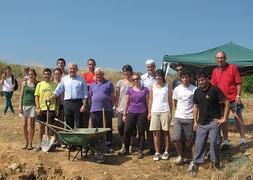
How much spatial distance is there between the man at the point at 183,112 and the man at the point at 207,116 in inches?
9.4

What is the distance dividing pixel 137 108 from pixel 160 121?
1.92 feet

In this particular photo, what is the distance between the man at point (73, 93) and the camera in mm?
9555

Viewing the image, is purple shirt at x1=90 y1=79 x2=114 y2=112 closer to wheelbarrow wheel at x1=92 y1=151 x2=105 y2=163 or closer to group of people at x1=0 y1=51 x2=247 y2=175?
group of people at x1=0 y1=51 x2=247 y2=175

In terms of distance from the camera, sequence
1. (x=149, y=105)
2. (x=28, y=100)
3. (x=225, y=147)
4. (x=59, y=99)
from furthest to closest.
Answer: (x=59, y=99) < (x=28, y=100) < (x=225, y=147) < (x=149, y=105)

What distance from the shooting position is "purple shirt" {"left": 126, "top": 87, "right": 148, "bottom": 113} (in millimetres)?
9250

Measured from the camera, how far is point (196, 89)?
826 centimetres

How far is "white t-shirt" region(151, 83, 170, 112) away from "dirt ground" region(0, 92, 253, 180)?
105cm

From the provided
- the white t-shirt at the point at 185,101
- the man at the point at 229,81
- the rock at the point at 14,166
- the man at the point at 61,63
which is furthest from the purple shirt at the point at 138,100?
the rock at the point at 14,166

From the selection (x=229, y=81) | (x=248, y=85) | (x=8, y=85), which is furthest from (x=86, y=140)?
(x=248, y=85)

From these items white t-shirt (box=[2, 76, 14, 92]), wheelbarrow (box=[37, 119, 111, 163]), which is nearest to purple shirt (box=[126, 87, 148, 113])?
wheelbarrow (box=[37, 119, 111, 163])

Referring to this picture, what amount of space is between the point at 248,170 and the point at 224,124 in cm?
101

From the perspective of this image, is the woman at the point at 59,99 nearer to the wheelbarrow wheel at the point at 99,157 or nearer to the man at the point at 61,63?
the man at the point at 61,63

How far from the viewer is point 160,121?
9.02m

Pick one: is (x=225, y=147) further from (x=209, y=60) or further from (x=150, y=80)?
Result: (x=209, y=60)
